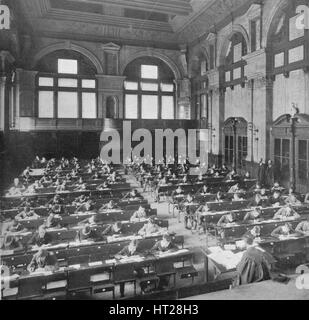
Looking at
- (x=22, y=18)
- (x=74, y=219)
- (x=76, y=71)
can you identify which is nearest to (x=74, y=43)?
(x=76, y=71)

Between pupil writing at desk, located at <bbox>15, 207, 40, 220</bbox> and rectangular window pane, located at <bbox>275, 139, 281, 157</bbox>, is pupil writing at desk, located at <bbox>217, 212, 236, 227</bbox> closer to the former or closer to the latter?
pupil writing at desk, located at <bbox>15, 207, 40, 220</bbox>

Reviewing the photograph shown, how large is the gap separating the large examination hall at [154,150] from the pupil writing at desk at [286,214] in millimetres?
30

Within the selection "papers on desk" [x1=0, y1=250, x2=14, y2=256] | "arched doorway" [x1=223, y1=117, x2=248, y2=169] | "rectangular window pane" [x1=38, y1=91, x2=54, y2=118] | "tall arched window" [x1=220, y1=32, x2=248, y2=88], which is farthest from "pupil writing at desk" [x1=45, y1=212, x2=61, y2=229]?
"rectangular window pane" [x1=38, y1=91, x2=54, y2=118]

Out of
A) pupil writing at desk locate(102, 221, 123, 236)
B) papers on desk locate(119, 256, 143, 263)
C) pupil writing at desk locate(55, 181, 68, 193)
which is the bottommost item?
papers on desk locate(119, 256, 143, 263)

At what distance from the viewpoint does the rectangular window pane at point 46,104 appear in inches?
987

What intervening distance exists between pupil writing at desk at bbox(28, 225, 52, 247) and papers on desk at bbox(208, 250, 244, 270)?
13.2 feet

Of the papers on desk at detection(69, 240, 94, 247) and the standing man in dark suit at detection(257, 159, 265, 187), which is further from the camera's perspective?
the standing man in dark suit at detection(257, 159, 265, 187)

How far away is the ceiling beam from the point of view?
19469 mm

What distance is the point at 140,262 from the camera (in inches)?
261

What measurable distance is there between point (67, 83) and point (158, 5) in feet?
31.7

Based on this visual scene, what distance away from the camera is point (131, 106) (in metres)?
27.0

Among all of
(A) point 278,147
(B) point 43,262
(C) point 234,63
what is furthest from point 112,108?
(B) point 43,262

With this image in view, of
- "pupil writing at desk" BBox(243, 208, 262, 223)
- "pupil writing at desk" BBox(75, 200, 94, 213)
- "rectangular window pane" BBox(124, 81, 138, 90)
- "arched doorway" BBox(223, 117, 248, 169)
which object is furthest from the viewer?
"rectangular window pane" BBox(124, 81, 138, 90)

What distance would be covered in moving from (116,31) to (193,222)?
19.3m
